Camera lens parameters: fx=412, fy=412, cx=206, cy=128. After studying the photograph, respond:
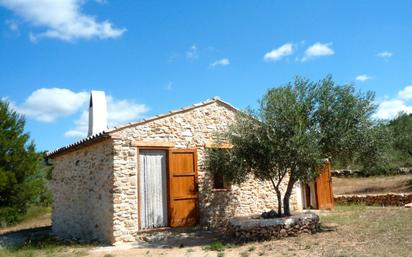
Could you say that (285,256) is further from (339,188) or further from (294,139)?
(339,188)

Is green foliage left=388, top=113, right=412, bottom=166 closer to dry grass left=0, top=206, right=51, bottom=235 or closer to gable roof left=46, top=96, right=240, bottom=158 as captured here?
gable roof left=46, top=96, right=240, bottom=158

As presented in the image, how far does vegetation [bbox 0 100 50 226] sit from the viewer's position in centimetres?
1953

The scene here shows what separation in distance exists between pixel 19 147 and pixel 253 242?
14.0m

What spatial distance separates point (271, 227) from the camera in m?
11.1

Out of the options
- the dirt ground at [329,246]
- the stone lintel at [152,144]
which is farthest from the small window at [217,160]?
the dirt ground at [329,246]

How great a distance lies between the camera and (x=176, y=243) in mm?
11242

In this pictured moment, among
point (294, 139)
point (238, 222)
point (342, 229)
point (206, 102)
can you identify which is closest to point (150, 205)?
point (238, 222)

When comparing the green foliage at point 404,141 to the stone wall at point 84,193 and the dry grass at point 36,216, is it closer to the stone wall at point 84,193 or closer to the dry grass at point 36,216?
the stone wall at point 84,193

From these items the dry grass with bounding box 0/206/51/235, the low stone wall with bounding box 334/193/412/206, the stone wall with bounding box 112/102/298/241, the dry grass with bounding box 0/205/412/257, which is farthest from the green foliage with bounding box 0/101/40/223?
the low stone wall with bounding box 334/193/412/206

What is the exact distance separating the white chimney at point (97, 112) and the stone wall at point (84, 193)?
189 centimetres

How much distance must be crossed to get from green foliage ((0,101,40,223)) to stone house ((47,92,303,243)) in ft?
20.3

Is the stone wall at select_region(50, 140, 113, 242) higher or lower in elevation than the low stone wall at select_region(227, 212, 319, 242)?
higher

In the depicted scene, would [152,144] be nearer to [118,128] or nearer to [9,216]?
[118,128]

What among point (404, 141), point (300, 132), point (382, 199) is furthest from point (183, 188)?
point (404, 141)
